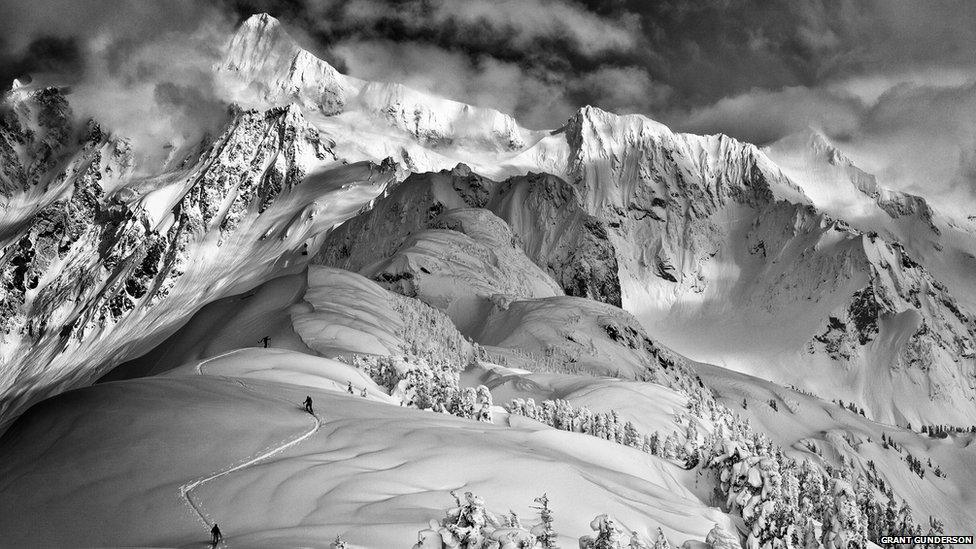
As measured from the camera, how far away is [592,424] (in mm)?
62375

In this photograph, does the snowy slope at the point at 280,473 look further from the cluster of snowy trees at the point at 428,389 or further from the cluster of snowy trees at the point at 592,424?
the cluster of snowy trees at the point at 592,424

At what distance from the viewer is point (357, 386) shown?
55.4 meters

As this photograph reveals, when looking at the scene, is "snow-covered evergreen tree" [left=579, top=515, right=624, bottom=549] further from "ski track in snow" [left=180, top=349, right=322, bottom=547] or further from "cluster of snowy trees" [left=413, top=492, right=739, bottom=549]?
"ski track in snow" [left=180, top=349, right=322, bottom=547]

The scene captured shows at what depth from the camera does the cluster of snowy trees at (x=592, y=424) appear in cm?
6159

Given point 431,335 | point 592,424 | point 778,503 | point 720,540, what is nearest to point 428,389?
point 592,424

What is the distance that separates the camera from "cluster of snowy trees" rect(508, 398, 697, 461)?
6159 centimetres

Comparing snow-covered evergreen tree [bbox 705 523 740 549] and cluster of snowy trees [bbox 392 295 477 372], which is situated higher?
cluster of snowy trees [bbox 392 295 477 372]

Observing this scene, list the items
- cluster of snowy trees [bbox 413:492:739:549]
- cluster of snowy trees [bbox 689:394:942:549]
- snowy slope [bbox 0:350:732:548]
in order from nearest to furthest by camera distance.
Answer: cluster of snowy trees [bbox 413:492:739:549]
snowy slope [bbox 0:350:732:548]
cluster of snowy trees [bbox 689:394:942:549]

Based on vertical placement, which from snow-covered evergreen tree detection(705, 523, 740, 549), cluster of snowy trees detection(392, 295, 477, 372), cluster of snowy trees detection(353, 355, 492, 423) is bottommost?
snow-covered evergreen tree detection(705, 523, 740, 549)

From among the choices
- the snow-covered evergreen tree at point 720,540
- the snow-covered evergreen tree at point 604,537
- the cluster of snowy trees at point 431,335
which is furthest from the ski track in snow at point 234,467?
the cluster of snowy trees at point 431,335

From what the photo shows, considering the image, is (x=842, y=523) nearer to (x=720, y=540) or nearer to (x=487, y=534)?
(x=720, y=540)

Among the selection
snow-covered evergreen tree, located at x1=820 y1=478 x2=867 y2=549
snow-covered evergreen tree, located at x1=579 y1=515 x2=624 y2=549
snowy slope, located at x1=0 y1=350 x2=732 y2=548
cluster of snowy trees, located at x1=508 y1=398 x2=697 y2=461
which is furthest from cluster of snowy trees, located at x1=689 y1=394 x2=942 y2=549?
cluster of snowy trees, located at x1=508 y1=398 x2=697 y2=461

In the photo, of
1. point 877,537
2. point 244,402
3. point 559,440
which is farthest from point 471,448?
point 877,537

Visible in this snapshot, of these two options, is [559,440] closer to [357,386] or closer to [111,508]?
[357,386]
